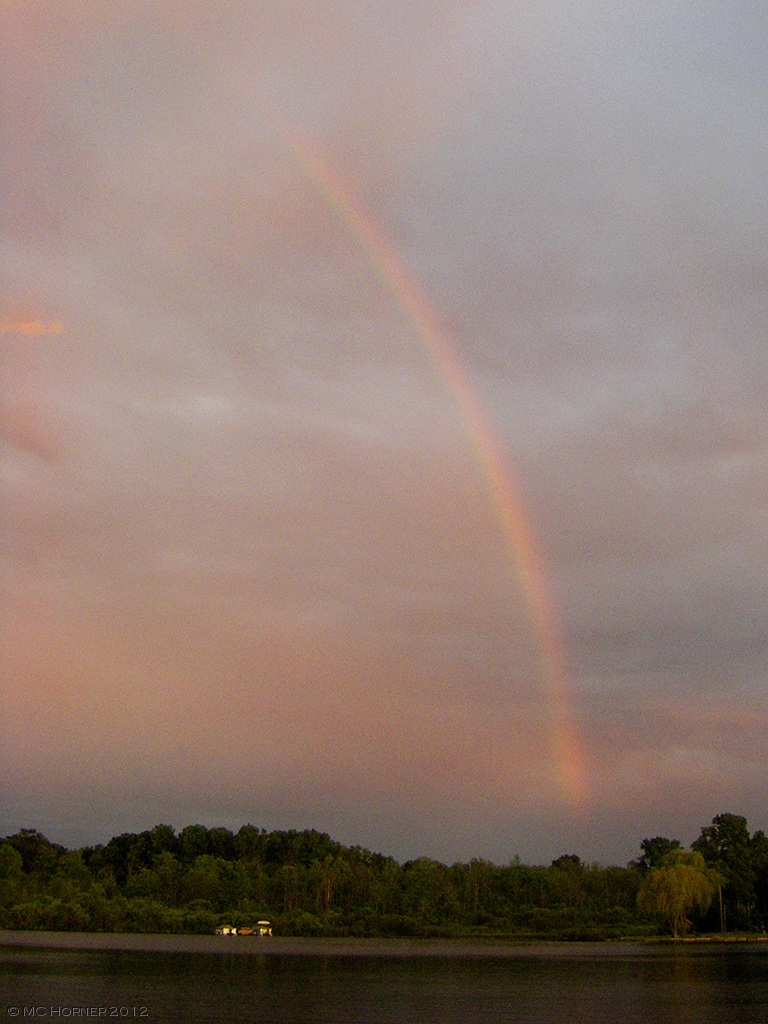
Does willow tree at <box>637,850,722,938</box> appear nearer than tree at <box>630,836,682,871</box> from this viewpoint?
Yes

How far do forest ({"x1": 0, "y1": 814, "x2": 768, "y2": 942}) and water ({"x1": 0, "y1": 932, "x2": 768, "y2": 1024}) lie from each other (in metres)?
48.8

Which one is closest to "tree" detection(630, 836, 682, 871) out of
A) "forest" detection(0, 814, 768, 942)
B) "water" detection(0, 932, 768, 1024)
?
"forest" detection(0, 814, 768, 942)

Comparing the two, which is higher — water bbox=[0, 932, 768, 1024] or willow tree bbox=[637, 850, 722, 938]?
willow tree bbox=[637, 850, 722, 938]

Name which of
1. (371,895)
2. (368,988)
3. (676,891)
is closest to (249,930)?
(371,895)

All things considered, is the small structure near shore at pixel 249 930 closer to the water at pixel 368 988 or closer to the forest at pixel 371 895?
the forest at pixel 371 895

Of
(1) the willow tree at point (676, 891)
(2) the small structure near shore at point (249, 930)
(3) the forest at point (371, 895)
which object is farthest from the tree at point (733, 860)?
(2) the small structure near shore at point (249, 930)

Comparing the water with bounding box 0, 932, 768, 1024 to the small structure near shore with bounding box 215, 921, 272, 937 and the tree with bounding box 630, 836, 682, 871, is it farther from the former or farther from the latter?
the tree with bounding box 630, 836, 682, 871

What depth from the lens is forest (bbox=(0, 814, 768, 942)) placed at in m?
127

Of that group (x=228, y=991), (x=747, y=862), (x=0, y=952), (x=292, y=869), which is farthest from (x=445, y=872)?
(x=228, y=991)

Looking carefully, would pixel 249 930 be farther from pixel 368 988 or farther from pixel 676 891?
pixel 368 988

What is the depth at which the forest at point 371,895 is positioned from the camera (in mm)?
126875

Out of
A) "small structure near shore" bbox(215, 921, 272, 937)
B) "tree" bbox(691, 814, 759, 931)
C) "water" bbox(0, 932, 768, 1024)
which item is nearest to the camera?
"water" bbox(0, 932, 768, 1024)

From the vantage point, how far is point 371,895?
145 meters

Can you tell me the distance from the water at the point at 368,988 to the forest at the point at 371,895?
160 ft
